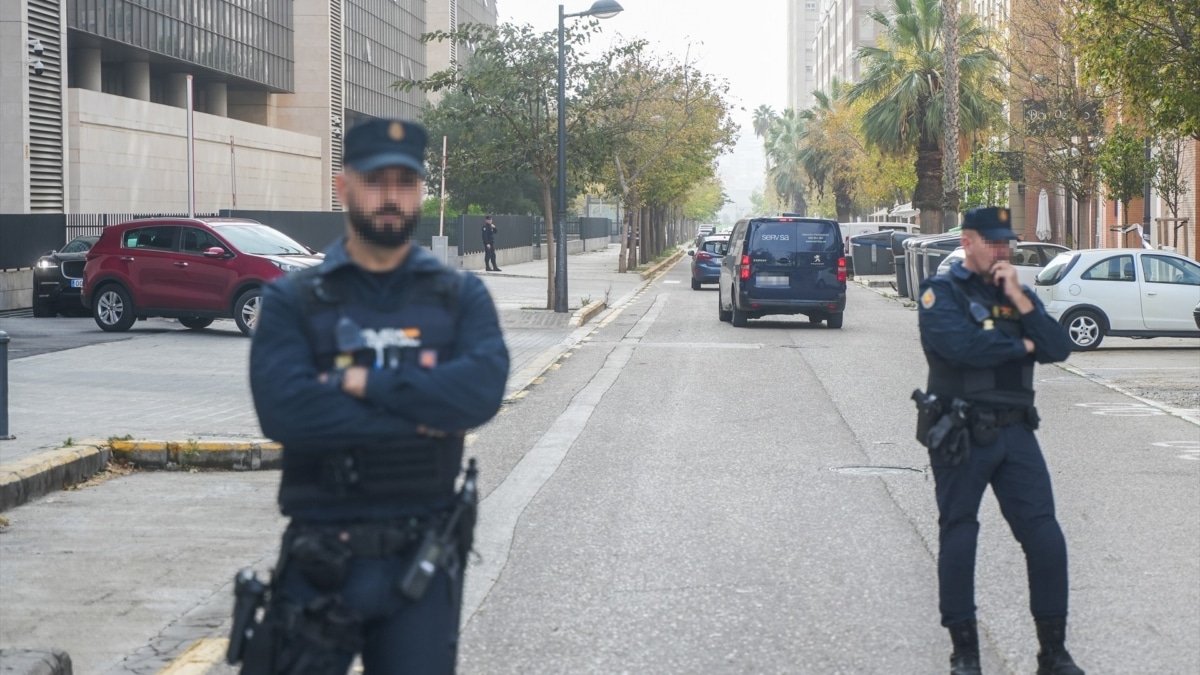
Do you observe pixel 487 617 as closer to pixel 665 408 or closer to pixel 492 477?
pixel 492 477

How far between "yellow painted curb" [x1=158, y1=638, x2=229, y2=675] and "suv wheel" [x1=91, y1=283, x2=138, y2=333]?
1694cm

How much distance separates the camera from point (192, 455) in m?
10.6

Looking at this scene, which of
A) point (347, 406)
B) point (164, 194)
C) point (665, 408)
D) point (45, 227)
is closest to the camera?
point (347, 406)

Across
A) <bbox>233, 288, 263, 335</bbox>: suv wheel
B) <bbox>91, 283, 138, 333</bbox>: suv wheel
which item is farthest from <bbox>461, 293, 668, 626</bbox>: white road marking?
<bbox>91, 283, 138, 333</bbox>: suv wheel

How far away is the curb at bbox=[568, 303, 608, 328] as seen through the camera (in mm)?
26344

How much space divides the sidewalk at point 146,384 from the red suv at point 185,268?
1.47ft

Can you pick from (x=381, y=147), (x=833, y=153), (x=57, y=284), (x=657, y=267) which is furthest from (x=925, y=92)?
(x=381, y=147)

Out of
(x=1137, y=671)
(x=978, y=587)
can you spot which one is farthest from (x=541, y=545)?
(x=1137, y=671)

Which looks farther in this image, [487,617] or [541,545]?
[541,545]

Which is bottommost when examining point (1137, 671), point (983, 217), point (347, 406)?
point (1137, 671)

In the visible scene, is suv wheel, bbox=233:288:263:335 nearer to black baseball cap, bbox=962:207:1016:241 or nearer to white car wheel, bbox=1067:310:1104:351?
white car wheel, bbox=1067:310:1104:351

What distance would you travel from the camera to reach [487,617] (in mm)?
6375

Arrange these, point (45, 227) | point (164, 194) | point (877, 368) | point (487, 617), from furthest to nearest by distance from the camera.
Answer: point (164, 194)
point (45, 227)
point (877, 368)
point (487, 617)

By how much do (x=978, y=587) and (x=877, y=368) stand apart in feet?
38.1
